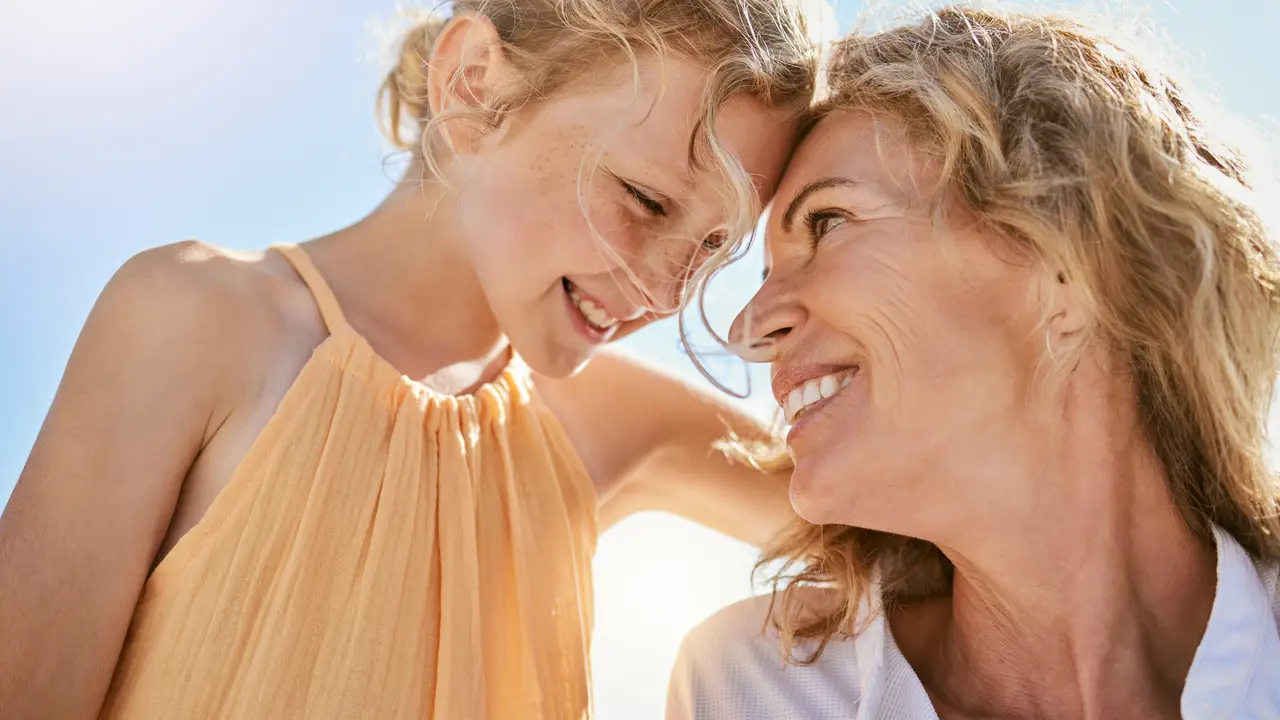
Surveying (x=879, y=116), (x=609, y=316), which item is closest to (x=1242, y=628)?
(x=879, y=116)

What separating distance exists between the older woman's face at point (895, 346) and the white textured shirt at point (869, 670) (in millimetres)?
317

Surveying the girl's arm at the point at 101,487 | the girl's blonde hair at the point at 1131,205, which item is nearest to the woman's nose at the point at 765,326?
the girl's blonde hair at the point at 1131,205

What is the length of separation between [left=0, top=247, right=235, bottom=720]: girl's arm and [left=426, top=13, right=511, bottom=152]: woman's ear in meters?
0.63

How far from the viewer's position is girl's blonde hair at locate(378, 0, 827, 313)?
2.05m

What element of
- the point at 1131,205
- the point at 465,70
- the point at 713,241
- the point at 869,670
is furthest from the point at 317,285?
the point at 1131,205

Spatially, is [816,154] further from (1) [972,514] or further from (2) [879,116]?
(1) [972,514]

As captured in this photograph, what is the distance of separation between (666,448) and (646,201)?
72 centimetres

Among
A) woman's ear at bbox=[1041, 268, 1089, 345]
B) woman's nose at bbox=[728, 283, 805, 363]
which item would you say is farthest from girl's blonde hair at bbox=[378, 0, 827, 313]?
woman's ear at bbox=[1041, 268, 1089, 345]

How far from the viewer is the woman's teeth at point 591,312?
230 cm

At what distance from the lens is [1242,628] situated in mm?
1867

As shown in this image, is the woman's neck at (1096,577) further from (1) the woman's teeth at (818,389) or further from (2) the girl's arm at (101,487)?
(2) the girl's arm at (101,487)

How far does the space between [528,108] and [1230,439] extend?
4.64 ft

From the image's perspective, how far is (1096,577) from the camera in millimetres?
1988

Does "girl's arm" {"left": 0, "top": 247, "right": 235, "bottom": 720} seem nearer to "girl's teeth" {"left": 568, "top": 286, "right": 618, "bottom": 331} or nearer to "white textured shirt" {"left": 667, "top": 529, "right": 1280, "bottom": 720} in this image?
"girl's teeth" {"left": 568, "top": 286, "right": 618, "bottom": 331}
